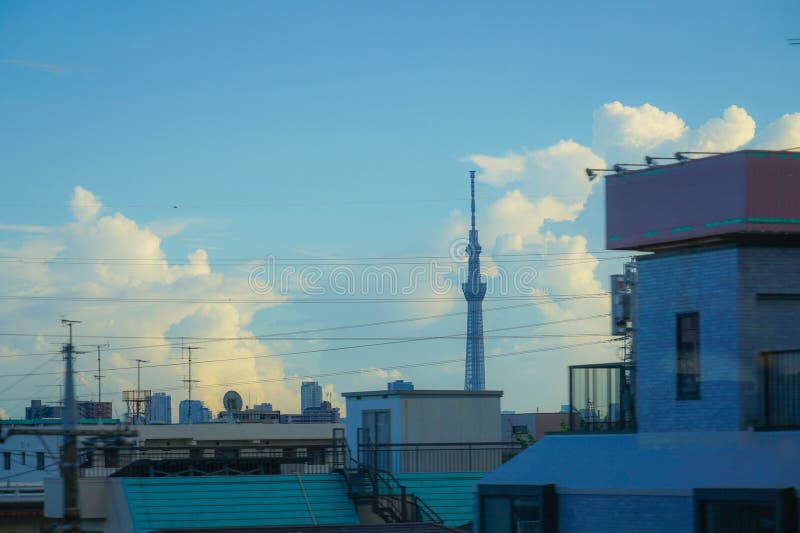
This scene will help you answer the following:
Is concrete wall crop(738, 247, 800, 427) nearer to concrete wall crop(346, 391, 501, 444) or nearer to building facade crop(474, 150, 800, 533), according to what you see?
building facade crop(474, 150, 800, 533)

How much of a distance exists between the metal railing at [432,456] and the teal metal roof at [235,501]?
2863mm

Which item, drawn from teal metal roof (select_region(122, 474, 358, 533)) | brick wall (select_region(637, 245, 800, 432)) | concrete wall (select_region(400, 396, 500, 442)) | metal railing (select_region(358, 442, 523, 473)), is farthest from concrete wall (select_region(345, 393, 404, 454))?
brick wall (select_region(637, 245, 800, 432))

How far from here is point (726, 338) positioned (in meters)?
20.5

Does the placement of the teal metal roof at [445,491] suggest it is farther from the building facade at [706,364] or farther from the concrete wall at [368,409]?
the building facade at [706,364]

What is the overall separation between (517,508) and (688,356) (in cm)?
483

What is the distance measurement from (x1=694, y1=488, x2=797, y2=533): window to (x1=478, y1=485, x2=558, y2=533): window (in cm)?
350

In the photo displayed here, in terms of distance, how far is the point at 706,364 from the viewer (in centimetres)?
2072

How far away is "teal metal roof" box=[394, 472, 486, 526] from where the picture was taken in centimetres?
4181

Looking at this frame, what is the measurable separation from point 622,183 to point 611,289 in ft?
11.0

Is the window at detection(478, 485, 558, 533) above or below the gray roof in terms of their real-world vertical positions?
below

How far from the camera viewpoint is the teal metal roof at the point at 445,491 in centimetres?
4181

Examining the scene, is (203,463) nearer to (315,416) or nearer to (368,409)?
(368,409)

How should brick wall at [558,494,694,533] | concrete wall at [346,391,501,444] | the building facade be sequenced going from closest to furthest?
the building facade, brick wall at [558,494,694,533], concrete wall at [346,391,501,444]

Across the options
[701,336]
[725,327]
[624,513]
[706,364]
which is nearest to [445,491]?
[624,513]
